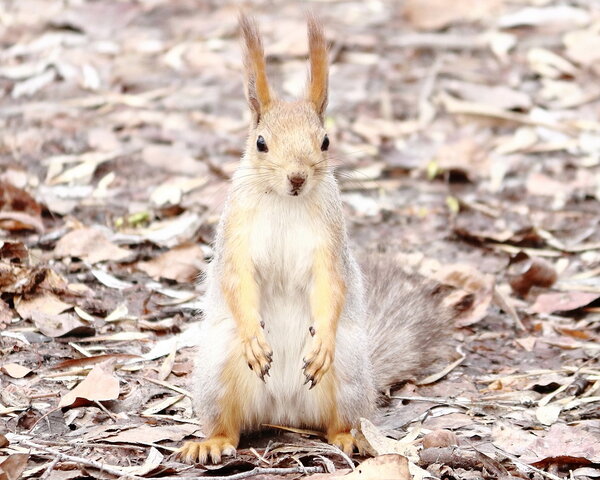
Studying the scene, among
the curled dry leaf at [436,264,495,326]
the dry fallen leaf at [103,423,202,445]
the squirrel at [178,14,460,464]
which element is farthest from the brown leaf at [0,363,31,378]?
the curled dry leaf at [436,264,495,326]

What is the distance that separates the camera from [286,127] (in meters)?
3.16

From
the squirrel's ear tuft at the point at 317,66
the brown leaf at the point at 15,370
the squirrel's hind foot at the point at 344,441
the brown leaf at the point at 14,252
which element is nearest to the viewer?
the squirrel's hind foot at the point at 344,441

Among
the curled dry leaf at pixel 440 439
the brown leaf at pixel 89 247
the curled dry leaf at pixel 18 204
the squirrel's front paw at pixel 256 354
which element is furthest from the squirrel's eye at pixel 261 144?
the curled dry leaf at pixel 18 204

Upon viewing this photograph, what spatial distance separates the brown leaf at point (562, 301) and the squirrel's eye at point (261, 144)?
189cm

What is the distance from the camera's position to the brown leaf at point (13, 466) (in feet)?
9.00

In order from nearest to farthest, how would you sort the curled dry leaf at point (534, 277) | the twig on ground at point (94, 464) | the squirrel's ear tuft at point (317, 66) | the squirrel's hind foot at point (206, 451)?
the twig on ground at point (94, 464) → the squirrel's hind foot at point (206, 451) → the squirrel's ear tuft at point (317, 66) → the curled dry leaf at point (534, 277)

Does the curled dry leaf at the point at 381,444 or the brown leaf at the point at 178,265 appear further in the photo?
the brown leaf at the point at 178,265

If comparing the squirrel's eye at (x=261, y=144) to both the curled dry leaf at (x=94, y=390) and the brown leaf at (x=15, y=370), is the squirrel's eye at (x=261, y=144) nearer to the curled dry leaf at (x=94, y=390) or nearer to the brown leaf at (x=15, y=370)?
the curled dry leaf at (x=94, y=390)

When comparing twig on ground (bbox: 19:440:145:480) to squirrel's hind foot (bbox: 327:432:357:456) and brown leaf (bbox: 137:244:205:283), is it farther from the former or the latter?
brown leaf (bbox: 137:244:205:283)

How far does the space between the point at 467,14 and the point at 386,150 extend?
1943 mm

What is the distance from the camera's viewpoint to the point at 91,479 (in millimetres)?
2828

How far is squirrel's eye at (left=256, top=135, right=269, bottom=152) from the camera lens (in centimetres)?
317

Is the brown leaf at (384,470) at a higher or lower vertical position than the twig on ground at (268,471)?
higher

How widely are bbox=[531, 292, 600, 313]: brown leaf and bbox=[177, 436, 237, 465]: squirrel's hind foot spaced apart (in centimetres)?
195
